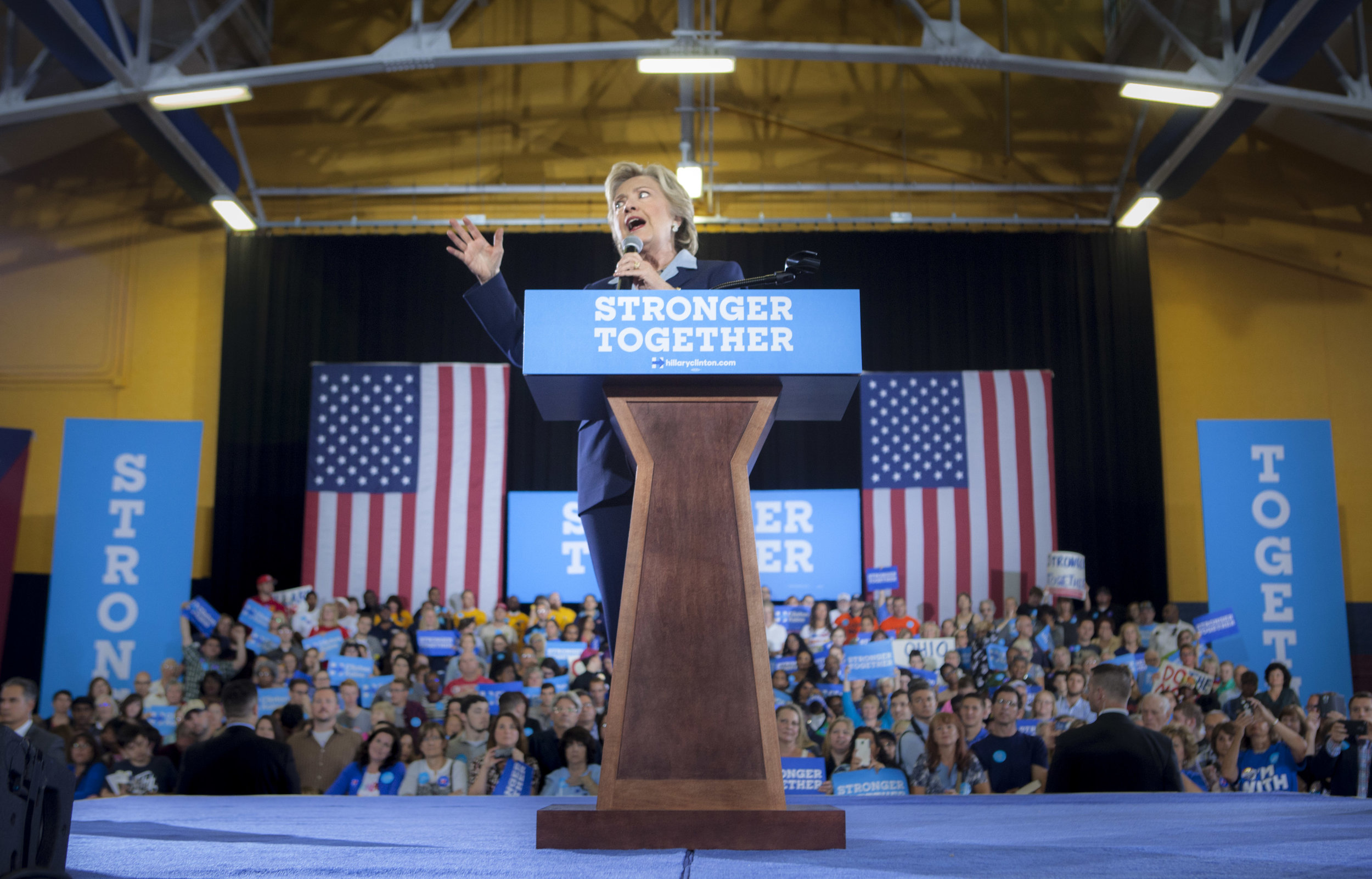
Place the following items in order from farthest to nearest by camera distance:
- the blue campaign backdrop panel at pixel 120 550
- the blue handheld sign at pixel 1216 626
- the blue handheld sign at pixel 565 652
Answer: the blue campaign backdrop panel at pixel 120 550 → the blue handheld sign at pixel 1216 626 → the blue handheld sign at pixel 565 652

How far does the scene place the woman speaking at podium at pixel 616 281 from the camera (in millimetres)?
2322

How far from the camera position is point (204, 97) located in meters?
8.66

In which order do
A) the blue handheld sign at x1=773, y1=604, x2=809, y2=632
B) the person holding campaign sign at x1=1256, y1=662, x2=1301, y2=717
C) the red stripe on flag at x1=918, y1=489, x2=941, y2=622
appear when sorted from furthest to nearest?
the red stripe on flag at x1=918, y1=489, x2=941, y2=622 → the blue handheld sign at x1=773, y1=604, x2=809, y2=632 → the person holding campaign sign at x1=1256, y1=662, x2=1301, y2=717

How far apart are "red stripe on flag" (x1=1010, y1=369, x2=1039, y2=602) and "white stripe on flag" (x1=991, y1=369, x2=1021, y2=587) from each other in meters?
0.03

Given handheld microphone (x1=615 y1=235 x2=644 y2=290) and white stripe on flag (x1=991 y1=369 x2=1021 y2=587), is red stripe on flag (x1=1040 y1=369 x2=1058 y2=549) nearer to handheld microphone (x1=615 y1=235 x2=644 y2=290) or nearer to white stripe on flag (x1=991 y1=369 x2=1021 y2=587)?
white stripe on flag (x1=991 y1=369 x2=1021 y2=587)

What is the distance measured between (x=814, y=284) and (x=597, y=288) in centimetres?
957

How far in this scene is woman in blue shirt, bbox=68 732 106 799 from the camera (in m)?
5.26

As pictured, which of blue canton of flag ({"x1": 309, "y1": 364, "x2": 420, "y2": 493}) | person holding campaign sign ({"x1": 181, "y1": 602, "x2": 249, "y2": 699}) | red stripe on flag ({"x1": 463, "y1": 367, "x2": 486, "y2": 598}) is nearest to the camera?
person holding campaign sign ({"x1": 181, "y1": 602, "x2": 249, "y2": 699})

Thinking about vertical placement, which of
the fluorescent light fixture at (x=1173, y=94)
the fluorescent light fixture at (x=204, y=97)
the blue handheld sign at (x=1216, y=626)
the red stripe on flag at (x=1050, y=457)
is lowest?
the blue handheld sign at (x=1216, y=626)

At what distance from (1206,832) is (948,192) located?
11.5 m

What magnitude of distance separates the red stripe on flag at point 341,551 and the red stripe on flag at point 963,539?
19.2ft

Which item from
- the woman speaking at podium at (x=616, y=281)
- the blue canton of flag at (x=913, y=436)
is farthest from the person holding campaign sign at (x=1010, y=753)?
the blue canton of flag at (x=913, y=436)

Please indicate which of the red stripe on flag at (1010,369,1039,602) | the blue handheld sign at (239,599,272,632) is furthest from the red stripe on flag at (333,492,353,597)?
the red stripe on flag at (1010,369,1039,602)

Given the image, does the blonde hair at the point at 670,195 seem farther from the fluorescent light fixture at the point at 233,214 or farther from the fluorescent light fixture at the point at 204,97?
the fluorescent light fixture at the point at 233,214
